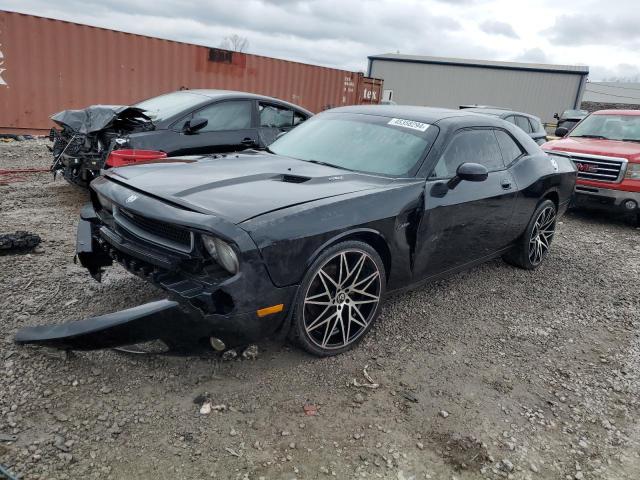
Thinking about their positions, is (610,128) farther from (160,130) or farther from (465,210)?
(160,130)

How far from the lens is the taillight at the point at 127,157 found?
4902mm

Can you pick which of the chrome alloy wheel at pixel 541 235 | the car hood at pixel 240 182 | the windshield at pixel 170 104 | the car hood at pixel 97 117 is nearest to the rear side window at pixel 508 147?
the chrome alloy wheel at pixel 541 235

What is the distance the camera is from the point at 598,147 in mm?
7473

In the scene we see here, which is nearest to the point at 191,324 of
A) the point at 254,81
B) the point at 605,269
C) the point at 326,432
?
the point at 326,432

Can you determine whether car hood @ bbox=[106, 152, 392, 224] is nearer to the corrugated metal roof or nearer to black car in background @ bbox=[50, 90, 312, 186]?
black car in background @ bbox=[50, 90, 312, 186]

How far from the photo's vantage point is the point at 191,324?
7.90ft

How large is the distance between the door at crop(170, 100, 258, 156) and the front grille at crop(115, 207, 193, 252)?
3.00 metres

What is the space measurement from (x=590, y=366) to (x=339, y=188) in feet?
6.82

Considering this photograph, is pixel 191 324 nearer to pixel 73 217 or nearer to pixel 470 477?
pixel 470 477

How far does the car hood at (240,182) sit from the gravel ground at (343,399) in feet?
3.13

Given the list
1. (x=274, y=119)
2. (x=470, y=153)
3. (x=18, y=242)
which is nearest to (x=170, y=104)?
(x=274, y=119)

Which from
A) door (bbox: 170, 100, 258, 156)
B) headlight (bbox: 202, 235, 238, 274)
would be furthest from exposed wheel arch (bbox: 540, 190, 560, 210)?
headlight (bbox: 202, 235, 238, 274)

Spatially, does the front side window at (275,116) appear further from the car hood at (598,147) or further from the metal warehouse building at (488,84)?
the metal warehouse building at (488,84)

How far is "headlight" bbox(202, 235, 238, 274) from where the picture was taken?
2420mm
